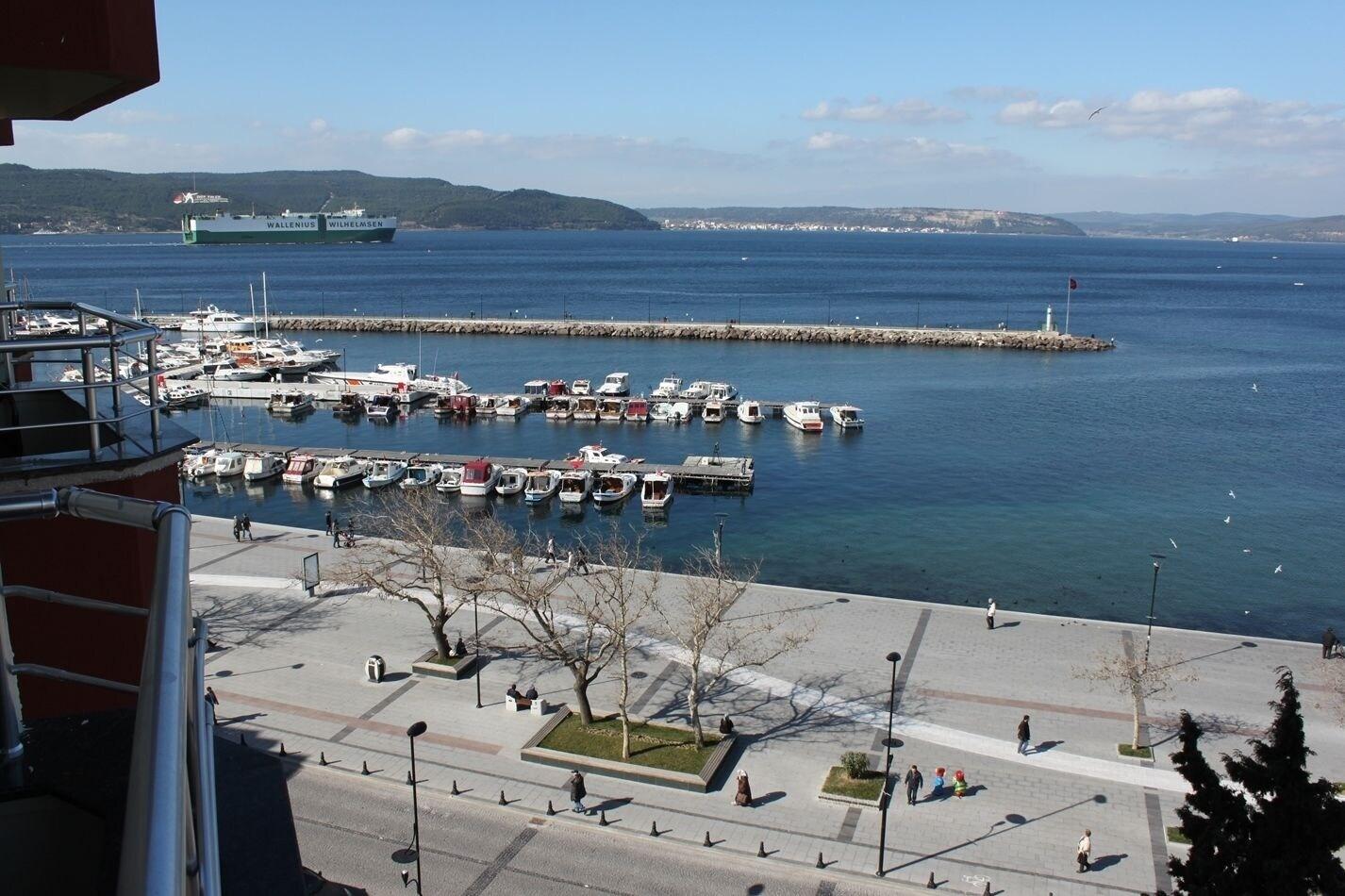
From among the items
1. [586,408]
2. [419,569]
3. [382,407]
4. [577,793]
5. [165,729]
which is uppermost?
[165,729]

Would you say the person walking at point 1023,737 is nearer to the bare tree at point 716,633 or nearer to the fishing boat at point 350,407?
the bare tree at point 716,633

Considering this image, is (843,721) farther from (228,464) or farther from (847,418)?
(847,418)

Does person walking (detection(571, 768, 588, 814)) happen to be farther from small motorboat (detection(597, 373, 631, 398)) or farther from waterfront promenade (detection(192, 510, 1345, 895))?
small motorboat (detection(597, 373, 631, 398))

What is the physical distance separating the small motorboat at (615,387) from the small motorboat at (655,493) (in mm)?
20714

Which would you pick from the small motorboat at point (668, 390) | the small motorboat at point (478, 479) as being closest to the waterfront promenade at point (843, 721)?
the small motorboat at point (478, 479)

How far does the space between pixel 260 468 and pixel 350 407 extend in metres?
15.2

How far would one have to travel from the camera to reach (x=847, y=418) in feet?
173

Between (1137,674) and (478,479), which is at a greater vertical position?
(1137,674)

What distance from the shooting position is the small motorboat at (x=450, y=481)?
4062 centimetres

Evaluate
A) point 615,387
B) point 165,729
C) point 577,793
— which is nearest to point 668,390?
point 615,387

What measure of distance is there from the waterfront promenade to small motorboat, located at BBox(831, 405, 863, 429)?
26529 mm

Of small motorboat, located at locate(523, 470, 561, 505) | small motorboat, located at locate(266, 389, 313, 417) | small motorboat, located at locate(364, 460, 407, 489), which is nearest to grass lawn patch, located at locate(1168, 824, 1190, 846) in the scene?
small motorboat, located at locate(523, 470, 561, 505)

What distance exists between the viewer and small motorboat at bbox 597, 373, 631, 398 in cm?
6025

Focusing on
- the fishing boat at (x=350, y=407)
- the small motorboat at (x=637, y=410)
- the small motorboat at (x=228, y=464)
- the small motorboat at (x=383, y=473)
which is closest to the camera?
the small motorboat at (x=383, y=473)
